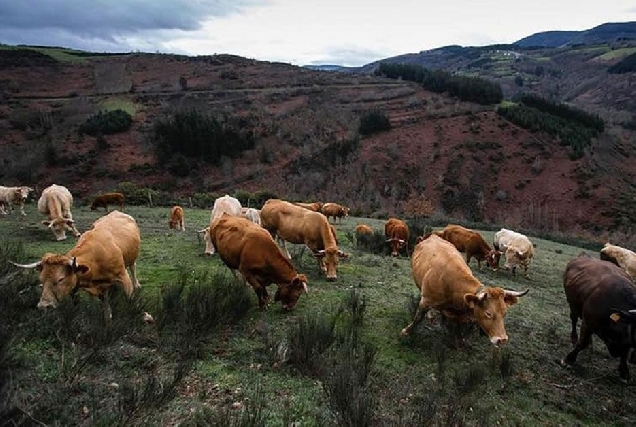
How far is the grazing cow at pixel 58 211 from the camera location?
1560 cm

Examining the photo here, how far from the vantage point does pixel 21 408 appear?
415 cm

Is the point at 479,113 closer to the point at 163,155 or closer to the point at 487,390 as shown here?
the point at 163,155

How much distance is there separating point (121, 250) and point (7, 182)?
39.4 metres

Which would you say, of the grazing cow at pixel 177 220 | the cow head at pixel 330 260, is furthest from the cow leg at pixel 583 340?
the grazing cow at pixel 177 220

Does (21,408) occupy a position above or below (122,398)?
above

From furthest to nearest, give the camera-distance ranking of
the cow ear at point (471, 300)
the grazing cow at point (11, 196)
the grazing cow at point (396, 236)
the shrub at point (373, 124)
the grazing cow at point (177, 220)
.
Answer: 1. the shrub at point (373, 124)
2. the grazing cow at point (11, 196)
3. the grazing cow at point (177, 220)
4. the grazing cow at point (396, 236)
5. the cow ear at point (471, 300)

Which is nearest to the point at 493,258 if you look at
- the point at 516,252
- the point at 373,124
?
the point at 516,252

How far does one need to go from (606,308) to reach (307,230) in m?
7.08

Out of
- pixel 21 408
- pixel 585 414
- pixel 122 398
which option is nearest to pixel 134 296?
pixel 122 398

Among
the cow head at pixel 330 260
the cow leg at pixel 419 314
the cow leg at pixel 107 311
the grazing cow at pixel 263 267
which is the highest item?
the cow leg at pixel 107 311

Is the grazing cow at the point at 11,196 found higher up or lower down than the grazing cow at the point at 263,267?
lower down

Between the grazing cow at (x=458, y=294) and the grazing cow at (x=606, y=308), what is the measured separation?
1742 millimetres

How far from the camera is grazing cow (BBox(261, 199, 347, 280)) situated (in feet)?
40.5

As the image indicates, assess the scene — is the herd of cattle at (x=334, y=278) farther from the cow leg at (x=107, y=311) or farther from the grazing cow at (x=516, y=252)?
the grazing cow at (x=516, y=252)
